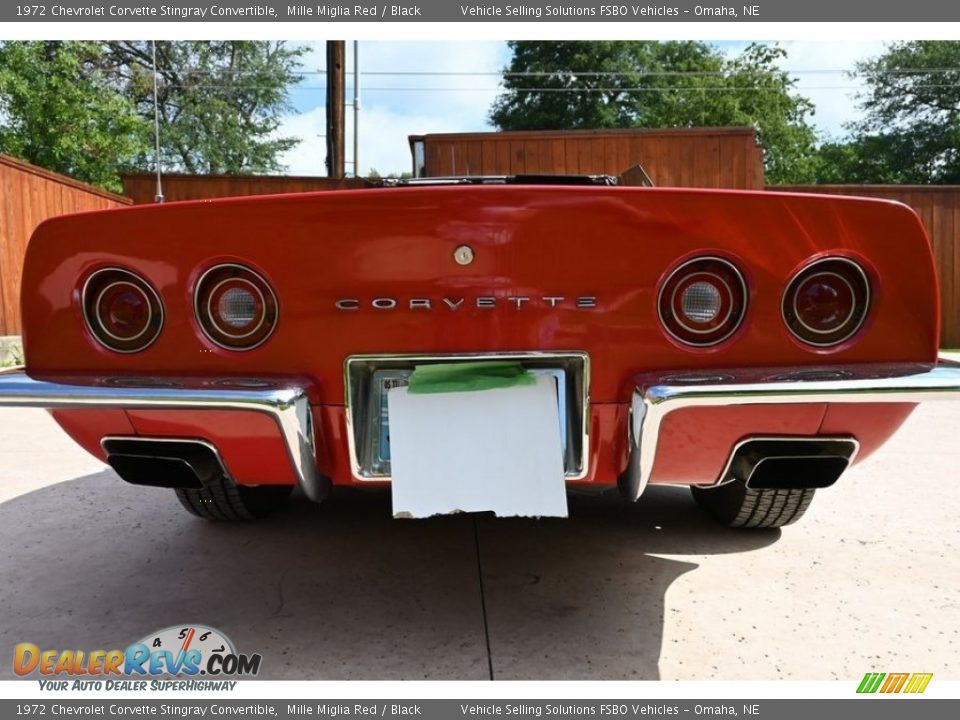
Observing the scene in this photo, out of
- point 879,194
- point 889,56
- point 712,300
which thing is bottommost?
point 712,300

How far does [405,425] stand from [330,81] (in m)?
9.19

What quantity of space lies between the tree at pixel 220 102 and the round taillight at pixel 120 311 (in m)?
26.2

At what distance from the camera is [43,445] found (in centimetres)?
420

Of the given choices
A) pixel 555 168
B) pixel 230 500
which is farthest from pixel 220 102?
pixel 230 500

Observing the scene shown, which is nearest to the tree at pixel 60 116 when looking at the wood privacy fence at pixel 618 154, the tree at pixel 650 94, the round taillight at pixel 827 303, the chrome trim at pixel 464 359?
the wood privacy fence at pixel 618 154

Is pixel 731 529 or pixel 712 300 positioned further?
pixel 731 529

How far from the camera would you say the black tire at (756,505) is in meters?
2.31

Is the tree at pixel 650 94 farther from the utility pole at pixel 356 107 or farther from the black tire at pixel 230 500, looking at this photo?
the black tire at pixel 230 500

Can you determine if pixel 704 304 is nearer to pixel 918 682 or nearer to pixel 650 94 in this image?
pixel 918 682

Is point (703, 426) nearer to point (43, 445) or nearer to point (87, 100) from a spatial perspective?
point (43, 445)

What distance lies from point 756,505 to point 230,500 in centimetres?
195

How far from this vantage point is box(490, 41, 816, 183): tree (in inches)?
1046

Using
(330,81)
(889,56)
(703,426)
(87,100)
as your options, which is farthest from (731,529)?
(889,56)

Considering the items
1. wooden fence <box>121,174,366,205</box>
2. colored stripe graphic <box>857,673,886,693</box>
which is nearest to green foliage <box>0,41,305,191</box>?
wooden fence <box>121,174,366,205</box>
